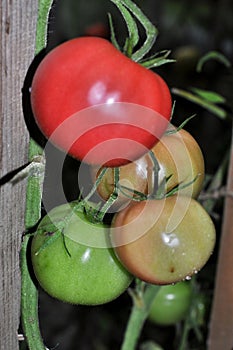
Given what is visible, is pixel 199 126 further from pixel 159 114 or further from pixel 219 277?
pixel 159 114

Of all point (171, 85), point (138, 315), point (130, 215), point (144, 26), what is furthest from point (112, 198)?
point (171, 85)

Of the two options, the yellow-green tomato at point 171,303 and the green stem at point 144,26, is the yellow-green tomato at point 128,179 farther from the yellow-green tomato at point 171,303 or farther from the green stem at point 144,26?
the yellow-green tomato at point 171,303

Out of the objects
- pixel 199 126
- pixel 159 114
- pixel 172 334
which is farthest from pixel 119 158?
pixel 199 126

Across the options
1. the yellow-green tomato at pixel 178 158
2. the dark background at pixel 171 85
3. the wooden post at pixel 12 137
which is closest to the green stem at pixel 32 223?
the wooden post at pixel 12 137

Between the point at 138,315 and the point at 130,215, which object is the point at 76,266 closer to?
the point at 130,215

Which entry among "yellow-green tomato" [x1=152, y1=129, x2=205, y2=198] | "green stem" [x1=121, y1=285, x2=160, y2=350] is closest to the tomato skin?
"yellow-green tomato" [x1=152, y1=129, x2=205, y2=198]

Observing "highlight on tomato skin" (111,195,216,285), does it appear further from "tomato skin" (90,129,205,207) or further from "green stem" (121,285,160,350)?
"green stem" (121,285,160,350)

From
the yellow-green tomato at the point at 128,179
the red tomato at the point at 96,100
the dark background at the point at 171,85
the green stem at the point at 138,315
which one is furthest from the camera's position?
the dark background at the point at 171,85
